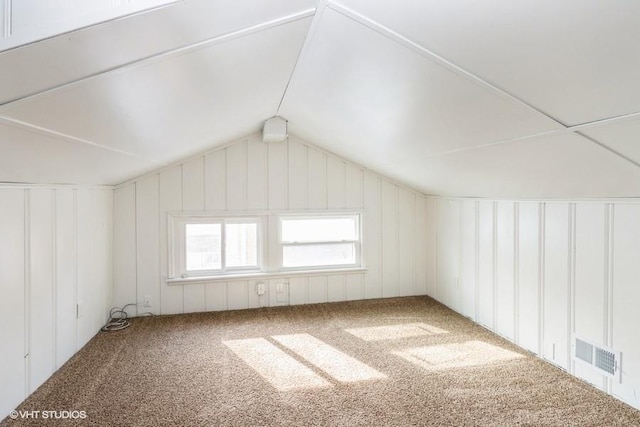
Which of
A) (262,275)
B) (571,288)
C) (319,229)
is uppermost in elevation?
(319,229)

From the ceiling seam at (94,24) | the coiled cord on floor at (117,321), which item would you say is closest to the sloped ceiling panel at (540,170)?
the ceiling seam at (94,24)

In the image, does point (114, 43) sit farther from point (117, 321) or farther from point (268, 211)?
point (117, 321)

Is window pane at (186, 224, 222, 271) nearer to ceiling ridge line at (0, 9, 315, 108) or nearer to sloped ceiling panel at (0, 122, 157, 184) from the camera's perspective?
sloped ceiling panel at (0, 122, 157, 184)

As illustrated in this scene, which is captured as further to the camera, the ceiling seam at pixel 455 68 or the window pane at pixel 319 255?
the window pane at pixel 319 255

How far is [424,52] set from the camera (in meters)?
1.65

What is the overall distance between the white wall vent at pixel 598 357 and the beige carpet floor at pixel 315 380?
159mm

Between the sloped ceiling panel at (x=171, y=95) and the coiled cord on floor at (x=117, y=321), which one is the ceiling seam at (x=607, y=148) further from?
the coiled cord on floor at (x=117, y=321)

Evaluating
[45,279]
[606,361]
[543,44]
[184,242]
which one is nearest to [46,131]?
[45,279]

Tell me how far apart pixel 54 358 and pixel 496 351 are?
350cm

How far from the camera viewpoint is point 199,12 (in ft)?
4.11

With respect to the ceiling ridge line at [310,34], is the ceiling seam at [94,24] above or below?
below

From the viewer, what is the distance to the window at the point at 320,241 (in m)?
4.56

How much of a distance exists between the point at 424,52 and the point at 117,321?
3884 mm

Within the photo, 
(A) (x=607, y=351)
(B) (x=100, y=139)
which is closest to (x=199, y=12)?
(B) (x=100, y=139)
